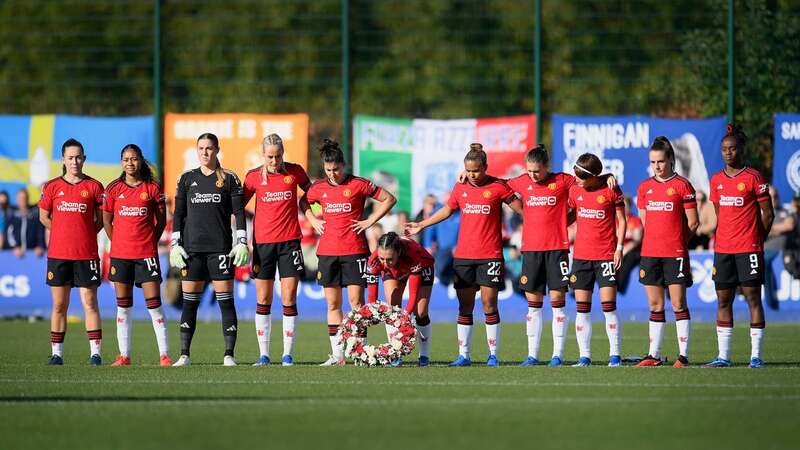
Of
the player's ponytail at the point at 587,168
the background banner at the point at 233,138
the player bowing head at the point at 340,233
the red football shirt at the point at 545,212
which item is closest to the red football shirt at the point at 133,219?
the player bowing head at the point at 340,233

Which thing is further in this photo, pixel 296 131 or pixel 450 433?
pixel 296 131

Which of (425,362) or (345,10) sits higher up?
(345,10)

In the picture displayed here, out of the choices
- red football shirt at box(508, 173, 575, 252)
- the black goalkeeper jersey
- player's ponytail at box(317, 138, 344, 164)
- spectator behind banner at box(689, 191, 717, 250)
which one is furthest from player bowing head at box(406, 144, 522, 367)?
spectator behind banner at box(689, 191, 717, 250)

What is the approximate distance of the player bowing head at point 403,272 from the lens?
14438mm

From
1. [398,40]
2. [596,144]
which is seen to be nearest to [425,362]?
[596,144]

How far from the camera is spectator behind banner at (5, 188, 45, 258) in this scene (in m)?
24.6

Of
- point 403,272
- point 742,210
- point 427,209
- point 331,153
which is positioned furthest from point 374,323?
point 427,209

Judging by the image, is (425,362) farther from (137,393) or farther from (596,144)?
(596,144)

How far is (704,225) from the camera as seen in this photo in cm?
2348

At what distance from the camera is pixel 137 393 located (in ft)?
39.7

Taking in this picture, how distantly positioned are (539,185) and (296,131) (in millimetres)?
10215

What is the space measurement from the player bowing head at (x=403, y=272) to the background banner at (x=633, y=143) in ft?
31.2

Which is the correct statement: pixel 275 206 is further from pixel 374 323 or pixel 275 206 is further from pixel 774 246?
pixel 774 246

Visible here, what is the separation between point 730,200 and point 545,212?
72.8 inches
